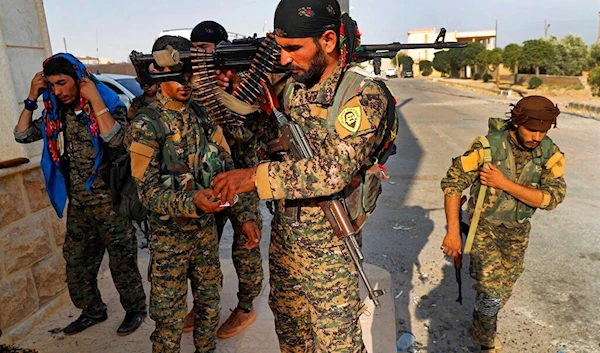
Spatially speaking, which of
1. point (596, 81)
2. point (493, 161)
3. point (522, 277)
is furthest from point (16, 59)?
point (596, 81)

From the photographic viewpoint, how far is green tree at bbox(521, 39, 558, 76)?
104 feet

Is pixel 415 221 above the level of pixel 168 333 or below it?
below

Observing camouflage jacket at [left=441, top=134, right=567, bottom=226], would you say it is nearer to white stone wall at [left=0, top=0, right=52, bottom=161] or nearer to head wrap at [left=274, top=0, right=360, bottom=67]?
head wrap at [left=274, top=0, right=360, bottom=67]

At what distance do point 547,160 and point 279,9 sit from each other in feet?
6.64

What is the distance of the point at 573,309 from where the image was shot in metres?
3.67

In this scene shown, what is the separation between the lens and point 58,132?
298cm

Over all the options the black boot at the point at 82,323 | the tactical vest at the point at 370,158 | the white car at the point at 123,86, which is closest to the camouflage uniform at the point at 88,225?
the black boot at the point at 82,323

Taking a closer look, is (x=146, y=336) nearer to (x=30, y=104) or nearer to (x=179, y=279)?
(x=179, y=279)

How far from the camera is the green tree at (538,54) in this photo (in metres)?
31.8

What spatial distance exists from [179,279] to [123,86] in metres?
7.52

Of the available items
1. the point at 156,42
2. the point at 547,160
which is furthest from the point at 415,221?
the point at 156,42

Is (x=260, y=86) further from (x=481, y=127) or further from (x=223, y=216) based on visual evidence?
(x=481, y=127)

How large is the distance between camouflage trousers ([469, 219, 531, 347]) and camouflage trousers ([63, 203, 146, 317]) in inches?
94.9

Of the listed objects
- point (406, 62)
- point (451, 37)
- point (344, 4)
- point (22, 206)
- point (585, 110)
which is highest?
point (451, 37)
